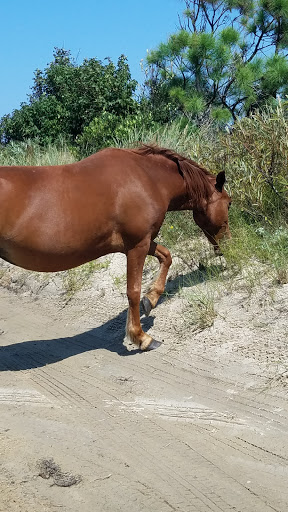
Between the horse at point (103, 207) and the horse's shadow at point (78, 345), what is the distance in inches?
21.3

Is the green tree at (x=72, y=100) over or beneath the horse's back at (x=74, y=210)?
over

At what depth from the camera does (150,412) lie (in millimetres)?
4930

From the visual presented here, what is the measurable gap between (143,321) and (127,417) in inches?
93.7

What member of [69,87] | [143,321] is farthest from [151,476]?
[69,87]

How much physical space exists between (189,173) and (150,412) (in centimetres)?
295

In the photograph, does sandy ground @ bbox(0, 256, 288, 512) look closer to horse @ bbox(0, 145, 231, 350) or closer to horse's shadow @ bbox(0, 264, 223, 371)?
horse's shadow @ bbox(0, 264, 223, 371)

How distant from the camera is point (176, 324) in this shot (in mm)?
6801

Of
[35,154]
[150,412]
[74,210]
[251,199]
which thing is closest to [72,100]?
[35,154]

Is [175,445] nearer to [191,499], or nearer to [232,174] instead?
[191,499]

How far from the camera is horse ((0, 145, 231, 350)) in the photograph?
5656 mm

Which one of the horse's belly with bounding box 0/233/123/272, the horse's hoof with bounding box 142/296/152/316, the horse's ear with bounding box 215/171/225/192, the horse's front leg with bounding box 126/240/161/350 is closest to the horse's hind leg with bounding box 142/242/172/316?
the horse's hoof with bounding box 142/296/152/316

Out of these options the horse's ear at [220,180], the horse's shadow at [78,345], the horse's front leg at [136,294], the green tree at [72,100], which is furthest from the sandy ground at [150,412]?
the green tree at [72,100]

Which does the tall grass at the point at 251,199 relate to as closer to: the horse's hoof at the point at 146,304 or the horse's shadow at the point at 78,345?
the horse's shadow at the point at 78,345

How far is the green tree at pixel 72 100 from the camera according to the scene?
15.5 meters
